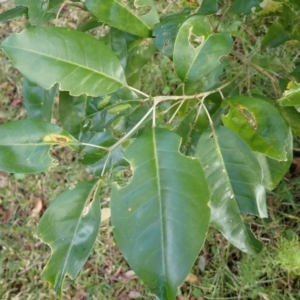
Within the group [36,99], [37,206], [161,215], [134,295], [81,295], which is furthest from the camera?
[37,206]

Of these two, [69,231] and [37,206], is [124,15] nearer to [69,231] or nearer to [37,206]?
[69,231]

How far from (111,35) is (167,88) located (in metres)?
0.98

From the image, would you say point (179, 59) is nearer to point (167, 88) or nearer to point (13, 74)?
point (167, 88)

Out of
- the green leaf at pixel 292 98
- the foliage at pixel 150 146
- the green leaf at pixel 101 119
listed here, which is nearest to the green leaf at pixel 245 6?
the foliage at pixel 150 146

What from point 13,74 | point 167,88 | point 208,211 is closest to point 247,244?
point 208,211

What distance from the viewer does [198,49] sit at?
968 millimetres

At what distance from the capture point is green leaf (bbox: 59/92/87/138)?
1.21 metres

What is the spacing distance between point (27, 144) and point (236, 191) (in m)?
0.45

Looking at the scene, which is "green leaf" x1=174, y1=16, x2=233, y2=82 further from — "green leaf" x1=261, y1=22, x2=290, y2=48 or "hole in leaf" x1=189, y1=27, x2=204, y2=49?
"green leaf" x1=261, y1=22, x2=290, y2=48

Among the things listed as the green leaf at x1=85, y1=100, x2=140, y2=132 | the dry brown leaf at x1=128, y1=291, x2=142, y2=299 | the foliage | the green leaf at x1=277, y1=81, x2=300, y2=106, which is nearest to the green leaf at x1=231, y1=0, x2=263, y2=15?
the foliage

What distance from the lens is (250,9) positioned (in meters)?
1.12

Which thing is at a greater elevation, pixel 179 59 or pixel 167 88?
pixel 179 59

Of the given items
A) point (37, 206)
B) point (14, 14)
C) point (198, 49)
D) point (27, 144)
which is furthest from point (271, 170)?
point (37, 206)

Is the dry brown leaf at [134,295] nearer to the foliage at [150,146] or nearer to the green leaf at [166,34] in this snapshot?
the foliage at [150,146]
